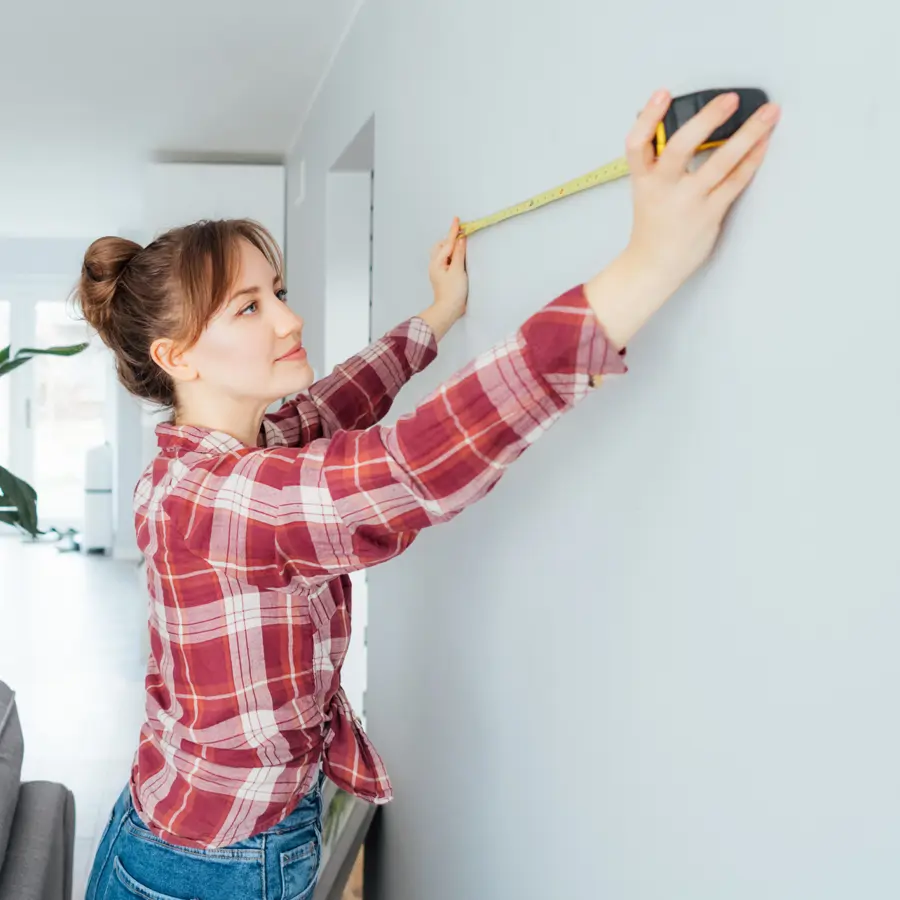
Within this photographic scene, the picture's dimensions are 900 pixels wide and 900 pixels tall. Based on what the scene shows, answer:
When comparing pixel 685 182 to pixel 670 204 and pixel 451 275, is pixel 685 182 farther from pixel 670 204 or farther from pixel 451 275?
pixel 451 275

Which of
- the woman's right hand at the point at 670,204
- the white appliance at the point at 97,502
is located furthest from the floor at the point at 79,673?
the woman's right hand at the point at 670,204

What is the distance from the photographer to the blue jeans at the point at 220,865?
1.23 metres

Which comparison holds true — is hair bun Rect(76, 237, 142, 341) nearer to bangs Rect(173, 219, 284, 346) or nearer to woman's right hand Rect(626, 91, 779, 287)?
bangs Rect(173, 219, 284, 346)

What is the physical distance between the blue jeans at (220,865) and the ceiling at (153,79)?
1835mm

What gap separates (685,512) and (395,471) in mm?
245

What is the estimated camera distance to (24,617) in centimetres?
562

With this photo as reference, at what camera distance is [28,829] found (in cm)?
156

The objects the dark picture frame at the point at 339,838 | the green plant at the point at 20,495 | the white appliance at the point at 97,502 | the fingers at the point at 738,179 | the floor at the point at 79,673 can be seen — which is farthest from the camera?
the white appliance at the point at 97,502

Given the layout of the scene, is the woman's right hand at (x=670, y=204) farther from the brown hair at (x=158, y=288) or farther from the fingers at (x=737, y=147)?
the brown hair at (x=158, y=288)

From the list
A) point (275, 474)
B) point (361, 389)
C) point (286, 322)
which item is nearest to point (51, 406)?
point (361, 389)

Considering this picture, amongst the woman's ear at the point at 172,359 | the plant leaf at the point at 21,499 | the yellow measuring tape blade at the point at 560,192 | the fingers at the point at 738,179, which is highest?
the yellow measuring tape blade at the point at 560,192

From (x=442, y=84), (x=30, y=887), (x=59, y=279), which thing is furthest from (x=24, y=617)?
(x=442, y=84)

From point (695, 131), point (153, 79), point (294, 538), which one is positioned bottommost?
point (294, 538)

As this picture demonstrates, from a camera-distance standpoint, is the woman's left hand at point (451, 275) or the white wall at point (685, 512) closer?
the white wall at point (685, 512)
